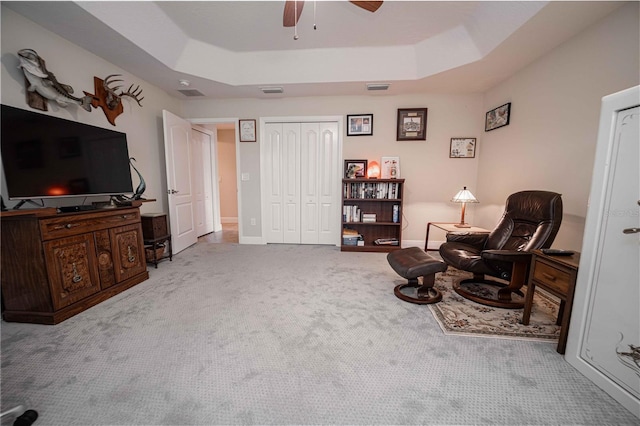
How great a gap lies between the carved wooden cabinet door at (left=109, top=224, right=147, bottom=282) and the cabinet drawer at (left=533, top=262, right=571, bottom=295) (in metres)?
3.62

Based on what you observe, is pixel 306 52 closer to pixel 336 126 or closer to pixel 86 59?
pixel 336 126

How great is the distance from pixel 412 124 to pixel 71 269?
4409mm

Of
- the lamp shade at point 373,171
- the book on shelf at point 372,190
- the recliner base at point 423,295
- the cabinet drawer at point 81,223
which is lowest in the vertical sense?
the recliner base at point 423,295

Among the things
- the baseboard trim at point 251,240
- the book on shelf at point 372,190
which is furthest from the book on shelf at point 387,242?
the baseboard trim at point 251,240

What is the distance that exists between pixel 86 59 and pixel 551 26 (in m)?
4.50

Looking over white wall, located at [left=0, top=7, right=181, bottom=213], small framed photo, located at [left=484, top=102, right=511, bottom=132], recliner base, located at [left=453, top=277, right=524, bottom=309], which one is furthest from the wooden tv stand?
small framed photo, located at [left=484, top=102, right=511, bottom=132]

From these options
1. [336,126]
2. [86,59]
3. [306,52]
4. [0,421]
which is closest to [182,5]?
[86,59]

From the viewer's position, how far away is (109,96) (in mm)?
2742

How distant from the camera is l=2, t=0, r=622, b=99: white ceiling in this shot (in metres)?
2.05

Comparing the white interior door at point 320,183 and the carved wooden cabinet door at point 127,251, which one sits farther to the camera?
the white interior door at point 320,183

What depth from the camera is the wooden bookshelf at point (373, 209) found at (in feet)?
12.2

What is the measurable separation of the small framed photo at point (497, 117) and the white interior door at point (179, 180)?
15.1 feet

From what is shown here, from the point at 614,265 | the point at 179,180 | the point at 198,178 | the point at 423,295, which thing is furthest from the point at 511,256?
the point at 198,178

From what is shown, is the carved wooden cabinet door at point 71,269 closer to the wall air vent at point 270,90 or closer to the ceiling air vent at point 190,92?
the ceiling air vent at point 190,92
